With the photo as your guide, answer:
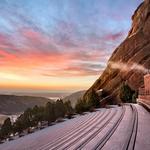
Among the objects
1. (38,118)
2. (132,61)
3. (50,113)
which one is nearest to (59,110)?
(50,113)

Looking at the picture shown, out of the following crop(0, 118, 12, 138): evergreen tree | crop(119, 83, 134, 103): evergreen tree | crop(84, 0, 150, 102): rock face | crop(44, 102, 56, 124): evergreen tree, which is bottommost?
crop(0, 118, 12, 138): evergreen tree

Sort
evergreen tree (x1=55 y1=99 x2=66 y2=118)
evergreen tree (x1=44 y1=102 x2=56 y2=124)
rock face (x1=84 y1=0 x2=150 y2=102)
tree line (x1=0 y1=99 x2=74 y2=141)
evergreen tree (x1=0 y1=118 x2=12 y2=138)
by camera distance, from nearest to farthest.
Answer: rock face (x1=84 y1=0 x2=150 y2=102), evergreen tree (x1=55 y1=99 x2=66 y2=118), tree line (x1=0 y1=99 x2=74 y2=141), evergreen tree (x1=44 y1=102 x2=56 y2=124), evergreen tree (x1=0 y1=118 x2=12 y2=138)

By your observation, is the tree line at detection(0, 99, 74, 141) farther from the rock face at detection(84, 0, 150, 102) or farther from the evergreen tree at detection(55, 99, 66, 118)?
the rock face at detection(84, 0, 150, 102)

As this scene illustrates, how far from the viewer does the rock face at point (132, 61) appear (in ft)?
293

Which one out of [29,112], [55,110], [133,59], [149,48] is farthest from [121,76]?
[29,112]

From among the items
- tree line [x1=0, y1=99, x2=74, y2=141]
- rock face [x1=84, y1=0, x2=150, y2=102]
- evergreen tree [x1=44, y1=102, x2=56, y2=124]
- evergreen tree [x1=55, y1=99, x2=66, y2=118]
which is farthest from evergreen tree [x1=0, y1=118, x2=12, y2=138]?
rock face [x1=84, y1=0, x2=150, y2=102]

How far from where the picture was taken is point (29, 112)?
10906cm

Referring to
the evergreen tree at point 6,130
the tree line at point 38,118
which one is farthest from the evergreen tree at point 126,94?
the evergreen tree at point 6,130

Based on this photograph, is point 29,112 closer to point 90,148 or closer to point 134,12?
point 134,12

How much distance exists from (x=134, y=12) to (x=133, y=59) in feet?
122

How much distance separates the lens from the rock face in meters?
89.2

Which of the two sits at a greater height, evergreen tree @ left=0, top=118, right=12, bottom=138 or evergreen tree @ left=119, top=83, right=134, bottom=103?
evergreen tree @ left=119, top=83, right=134, bottom=103

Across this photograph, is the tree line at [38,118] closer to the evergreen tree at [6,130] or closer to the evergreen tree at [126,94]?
the evergreen tree at [6,130]

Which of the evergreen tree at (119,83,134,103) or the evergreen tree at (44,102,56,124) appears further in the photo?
the evergreen tree at (44,102,56,124)
